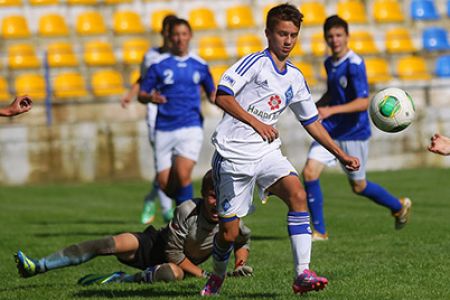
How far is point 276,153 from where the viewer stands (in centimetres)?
695

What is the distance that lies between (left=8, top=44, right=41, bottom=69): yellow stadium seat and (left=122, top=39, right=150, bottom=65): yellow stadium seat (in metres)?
1.70

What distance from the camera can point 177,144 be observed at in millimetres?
11422

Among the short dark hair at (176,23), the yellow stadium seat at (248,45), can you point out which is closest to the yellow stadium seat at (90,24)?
the yellow stadium seat at (248,45)

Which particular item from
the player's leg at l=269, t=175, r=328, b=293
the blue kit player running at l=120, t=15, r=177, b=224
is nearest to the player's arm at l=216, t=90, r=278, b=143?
the player's leg at l=269, t=175, r=328, b=293

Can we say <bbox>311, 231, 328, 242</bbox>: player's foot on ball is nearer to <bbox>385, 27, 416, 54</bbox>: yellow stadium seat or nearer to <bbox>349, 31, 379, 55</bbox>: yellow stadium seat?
<bbox>349, 31, 379, 55</bbox>: yellow stadium seat

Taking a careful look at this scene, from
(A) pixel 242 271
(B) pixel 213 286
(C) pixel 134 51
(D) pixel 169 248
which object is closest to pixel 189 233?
(D) pixel 169 248

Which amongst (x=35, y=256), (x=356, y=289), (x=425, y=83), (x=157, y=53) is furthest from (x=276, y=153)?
(x=425, y=83)

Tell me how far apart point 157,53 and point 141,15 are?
888 centimetres

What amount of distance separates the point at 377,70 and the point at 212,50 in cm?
324

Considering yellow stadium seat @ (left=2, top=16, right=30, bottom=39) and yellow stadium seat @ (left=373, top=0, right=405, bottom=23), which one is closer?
yellow stadium seat @ (left=2, top=16, right=30, bottom=39)

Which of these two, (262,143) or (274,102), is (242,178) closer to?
(262,143)

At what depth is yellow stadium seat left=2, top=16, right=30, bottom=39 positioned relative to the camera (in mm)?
19859

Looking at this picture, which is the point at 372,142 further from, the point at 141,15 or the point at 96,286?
the point at 96,286

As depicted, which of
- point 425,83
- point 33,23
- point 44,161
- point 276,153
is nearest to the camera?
point 276,153
